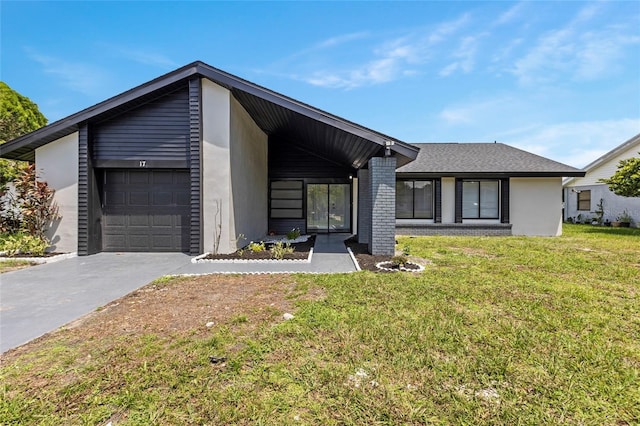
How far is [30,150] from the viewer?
8156 millimetres

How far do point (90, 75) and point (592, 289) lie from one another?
18.9m

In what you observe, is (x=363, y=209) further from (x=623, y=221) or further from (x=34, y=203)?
(x=623, y=221)

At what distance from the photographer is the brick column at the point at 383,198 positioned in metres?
7.34

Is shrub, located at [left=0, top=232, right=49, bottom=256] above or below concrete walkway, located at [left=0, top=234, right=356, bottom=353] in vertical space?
above

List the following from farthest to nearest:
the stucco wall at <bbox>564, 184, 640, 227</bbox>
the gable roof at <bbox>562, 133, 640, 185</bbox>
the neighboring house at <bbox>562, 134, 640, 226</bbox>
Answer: the gable roof at <bbox>562, 133, 640, 185</bbox>
the neighboring house at <bbox>562, 134, 640, 226</bbox>
the stucco wall at <bbox>564, 184, 640, 227</bbox>

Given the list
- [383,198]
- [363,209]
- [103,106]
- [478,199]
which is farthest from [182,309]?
[478,199]

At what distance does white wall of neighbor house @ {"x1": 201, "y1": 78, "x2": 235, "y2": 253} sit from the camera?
782cm

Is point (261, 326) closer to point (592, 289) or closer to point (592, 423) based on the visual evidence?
point (592, 423)

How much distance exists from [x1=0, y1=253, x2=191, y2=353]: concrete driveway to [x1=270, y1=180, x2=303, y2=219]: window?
5796 mm

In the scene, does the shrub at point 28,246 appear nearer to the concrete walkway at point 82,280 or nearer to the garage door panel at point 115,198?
the concrete walkway at point 82,280

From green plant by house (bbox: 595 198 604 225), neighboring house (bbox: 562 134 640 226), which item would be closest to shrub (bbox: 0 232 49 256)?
neighboring house (bbox: 562 134 640 226)

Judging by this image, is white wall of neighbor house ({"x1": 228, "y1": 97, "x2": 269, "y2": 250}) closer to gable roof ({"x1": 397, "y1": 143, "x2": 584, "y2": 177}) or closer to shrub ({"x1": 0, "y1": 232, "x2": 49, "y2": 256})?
shrub ({"x1": 0, "y1": 232, "x2": 49, "y2": 256})

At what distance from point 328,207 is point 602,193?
1912 centimetres

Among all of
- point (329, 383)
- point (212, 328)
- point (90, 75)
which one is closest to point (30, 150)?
point (90, 75)
